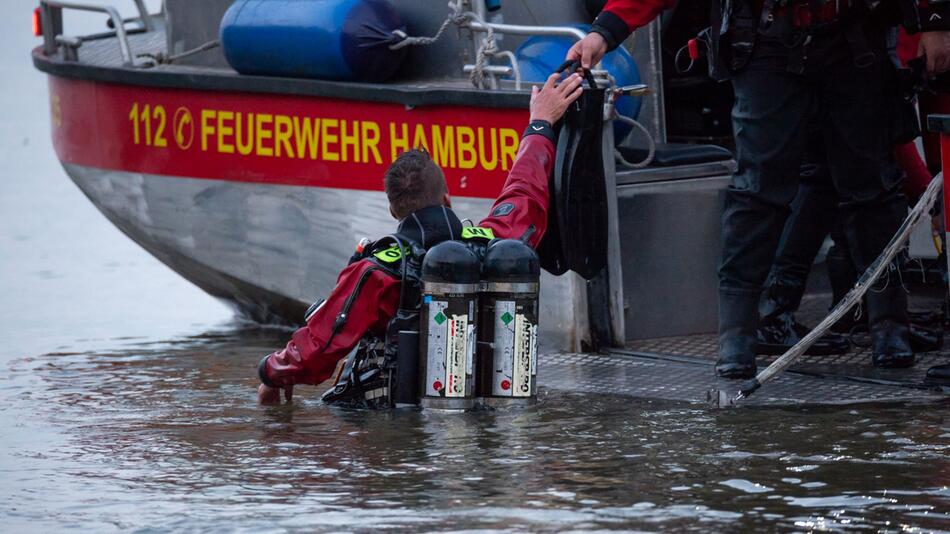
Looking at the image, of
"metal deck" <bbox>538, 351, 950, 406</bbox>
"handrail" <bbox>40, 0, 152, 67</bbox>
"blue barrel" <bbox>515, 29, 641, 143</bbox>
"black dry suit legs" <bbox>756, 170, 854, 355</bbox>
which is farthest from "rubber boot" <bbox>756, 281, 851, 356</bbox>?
"handrail" <bbox>40, 0, 152, 67</bbox>

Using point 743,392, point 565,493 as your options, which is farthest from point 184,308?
point 565,493

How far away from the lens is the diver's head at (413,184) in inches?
181

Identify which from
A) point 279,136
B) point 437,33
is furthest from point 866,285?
point 279,136

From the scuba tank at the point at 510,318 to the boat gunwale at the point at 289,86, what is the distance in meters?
1.04

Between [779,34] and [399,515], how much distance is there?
75.4 inches

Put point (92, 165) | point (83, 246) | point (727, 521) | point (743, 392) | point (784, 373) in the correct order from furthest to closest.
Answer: point (83, 246), point (92, 165), point (784, 373), point (743, 392), point (727, 521)

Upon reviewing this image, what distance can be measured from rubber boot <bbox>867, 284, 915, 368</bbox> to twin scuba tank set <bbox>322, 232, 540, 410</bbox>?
3.82 feet

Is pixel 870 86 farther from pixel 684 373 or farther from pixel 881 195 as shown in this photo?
pixel 684 373

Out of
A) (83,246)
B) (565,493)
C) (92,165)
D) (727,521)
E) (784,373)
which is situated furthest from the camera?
(83,246)

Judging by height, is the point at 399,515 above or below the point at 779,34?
below

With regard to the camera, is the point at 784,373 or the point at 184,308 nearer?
the point at 784,373

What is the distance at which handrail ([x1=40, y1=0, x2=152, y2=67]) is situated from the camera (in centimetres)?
666

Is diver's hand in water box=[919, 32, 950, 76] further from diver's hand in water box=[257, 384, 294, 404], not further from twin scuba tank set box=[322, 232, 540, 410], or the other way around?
diver's hand in water box=[257, 384, 294, 404]

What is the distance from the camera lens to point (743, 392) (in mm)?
4594
